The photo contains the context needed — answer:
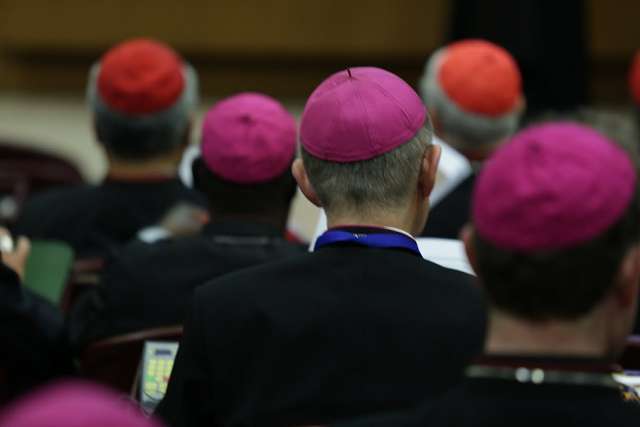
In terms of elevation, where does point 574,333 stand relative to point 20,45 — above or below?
above

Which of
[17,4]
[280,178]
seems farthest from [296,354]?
[17,4]

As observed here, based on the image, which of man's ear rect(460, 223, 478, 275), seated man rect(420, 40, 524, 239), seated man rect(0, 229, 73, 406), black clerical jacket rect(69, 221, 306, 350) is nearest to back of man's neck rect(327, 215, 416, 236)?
man's ear rect(460, 223, 478, 275)

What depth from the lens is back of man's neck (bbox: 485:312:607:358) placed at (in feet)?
5.01

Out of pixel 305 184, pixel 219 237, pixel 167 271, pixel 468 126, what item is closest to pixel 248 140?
pixel 219 237

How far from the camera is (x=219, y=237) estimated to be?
321cm

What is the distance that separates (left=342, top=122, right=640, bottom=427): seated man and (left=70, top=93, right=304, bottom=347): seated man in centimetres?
164

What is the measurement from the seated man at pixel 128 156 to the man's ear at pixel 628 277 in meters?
2.71

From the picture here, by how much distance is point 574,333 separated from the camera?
5.05 ft

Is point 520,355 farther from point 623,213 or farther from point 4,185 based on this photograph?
point 4,185

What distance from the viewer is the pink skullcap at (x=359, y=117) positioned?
2307 millimetres

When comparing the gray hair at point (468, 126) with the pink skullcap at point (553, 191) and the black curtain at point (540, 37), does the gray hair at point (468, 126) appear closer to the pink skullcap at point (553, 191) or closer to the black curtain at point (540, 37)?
the pink skullcap at point (553, 191)

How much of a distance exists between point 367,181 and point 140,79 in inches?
92.8

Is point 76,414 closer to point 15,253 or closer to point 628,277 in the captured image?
point 628,277

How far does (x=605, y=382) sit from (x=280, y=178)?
5.93 feet
